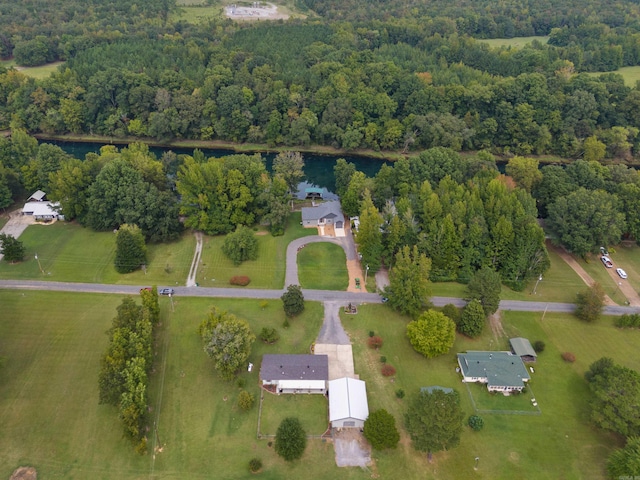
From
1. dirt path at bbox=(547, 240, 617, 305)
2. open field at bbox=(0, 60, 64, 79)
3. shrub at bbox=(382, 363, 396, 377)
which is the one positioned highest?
dirt path at bbox=(547, 240, 617, 305)

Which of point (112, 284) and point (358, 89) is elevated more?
point (358, 89)

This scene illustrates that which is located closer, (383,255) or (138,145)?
(383,255)

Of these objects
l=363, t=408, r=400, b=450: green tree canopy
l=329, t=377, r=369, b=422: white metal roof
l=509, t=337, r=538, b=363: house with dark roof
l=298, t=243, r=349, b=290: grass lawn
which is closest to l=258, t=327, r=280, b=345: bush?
l=329, t=377, r=369, b=422: white metal roof

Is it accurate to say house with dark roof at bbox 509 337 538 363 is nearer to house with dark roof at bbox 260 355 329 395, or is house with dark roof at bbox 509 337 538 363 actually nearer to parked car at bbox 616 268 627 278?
house with dark roof at bbox 260 355 329 395

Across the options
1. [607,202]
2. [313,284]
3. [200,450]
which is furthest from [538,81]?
[200,450]

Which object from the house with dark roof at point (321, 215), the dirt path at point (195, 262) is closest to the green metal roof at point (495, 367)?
the house with dark roof at point (321, 215)

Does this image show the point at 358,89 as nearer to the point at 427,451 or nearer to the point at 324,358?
the point at 324,358
